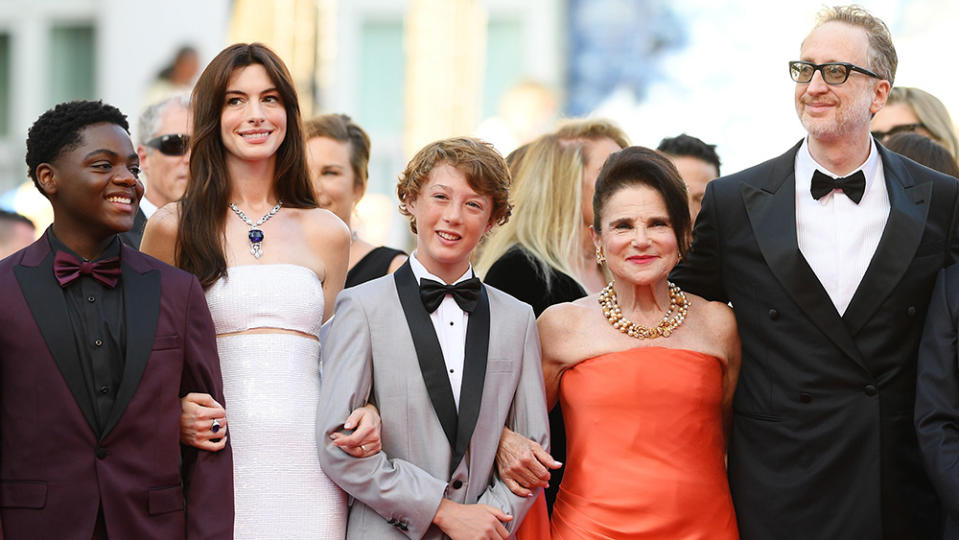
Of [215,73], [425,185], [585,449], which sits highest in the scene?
[215,73]

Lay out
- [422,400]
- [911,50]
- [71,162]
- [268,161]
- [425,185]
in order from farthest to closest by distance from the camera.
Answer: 1. [911,50]
2. [268,161]
3. [425,185]
4. [422,400]
5. [71,162]

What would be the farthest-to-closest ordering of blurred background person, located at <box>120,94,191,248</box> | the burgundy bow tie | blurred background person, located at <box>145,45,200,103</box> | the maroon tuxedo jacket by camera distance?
blurred background person, located at <box>145,45,200,103</box> < blurred background person, located at <box>120,94,191,248</box> < the burgundy bow tie < the maroon tuxedo jacket

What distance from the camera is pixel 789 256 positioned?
355cm

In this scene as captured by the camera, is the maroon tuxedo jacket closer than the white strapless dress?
Yes

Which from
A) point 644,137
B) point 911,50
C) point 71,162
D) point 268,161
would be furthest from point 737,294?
point 644,137

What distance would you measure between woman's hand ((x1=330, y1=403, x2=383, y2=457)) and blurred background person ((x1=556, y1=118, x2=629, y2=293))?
54.9 inches

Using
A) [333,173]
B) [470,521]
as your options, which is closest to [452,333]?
[470,521]

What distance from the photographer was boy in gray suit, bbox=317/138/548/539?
10.7 feet

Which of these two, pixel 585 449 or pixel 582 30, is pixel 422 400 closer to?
pixel 585 449

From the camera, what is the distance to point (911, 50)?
989cm

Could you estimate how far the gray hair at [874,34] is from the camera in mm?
3686

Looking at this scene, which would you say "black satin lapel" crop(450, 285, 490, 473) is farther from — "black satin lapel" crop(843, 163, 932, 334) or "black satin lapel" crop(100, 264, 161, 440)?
"black satin lapel" crop(843, 163, 932, 334)

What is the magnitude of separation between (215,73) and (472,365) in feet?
4.16

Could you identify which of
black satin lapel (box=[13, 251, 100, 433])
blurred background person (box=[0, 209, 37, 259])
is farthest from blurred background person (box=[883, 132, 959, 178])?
blurred background person (box=[0, 209, 37, 259])
